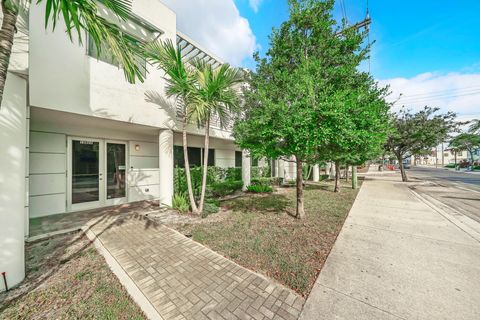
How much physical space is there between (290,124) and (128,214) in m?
5.53

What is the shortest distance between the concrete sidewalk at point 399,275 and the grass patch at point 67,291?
257 centimetres

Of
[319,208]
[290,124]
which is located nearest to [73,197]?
[290,124]

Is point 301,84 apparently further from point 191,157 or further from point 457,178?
point 457,178

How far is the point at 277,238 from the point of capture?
4.31 meters

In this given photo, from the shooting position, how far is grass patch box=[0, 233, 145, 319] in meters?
2.29

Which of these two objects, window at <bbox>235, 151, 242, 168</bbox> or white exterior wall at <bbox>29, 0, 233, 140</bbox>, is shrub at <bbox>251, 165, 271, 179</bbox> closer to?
window at <bbox>235, 151, 242, 168</bbox>

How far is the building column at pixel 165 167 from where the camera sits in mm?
6359

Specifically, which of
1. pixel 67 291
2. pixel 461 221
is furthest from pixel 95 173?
pixel 461 221

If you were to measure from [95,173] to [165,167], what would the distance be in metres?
2.48

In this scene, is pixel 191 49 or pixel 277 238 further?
pixel 191 49

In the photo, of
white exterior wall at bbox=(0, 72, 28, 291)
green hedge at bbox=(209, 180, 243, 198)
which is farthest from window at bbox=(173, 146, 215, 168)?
white exterior wall at bbox=(0, 72, 28, 291)

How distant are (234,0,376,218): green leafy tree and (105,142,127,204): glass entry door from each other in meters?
4.90

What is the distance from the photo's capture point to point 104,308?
236 centimetres

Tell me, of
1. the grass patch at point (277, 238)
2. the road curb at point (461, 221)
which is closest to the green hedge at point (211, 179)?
the grass patch at point (277, 238)
